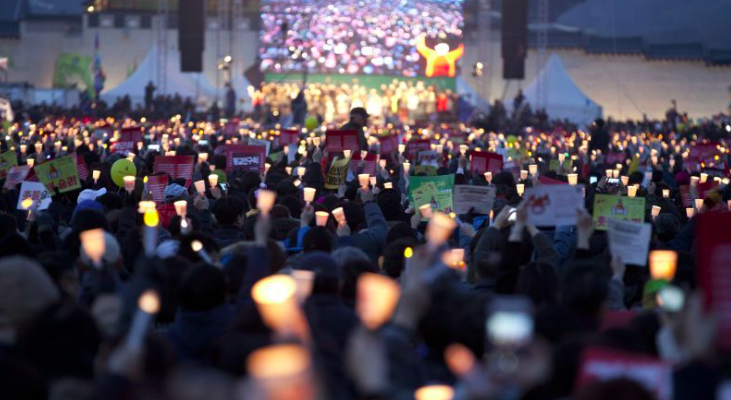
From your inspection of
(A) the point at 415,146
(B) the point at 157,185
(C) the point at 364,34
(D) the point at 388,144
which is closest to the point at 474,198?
(B) the point at 157,185

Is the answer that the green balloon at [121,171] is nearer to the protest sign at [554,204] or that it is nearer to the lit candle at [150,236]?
the protest sign at [554,204]

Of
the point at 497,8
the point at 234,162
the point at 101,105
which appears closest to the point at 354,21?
the point at 497,8

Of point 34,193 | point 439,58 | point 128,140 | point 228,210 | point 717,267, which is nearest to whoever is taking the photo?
point 717,267

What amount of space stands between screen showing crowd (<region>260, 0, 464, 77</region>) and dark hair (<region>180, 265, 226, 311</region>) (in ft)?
186

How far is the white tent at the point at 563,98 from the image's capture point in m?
45.6

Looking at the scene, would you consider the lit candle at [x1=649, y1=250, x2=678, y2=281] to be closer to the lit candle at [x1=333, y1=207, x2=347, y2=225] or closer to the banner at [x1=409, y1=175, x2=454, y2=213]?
the lit candle at [x1=333, y1=207, x2=347, y2=225]

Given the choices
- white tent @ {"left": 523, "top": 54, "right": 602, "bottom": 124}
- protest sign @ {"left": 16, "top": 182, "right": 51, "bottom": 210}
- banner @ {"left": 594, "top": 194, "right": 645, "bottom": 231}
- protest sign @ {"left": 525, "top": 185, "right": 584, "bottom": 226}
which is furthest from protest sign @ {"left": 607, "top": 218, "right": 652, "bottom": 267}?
white tent @ {"left": 523, "top": 54, "right": 602, "bottom": 124}

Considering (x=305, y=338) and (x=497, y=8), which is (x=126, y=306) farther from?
(x=497, y=8)

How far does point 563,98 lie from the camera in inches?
1815

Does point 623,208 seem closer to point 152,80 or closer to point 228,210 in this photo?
point 228,210

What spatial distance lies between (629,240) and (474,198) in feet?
11.6

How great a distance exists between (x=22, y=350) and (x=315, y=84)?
195ft

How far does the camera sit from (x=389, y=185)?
11406 mm

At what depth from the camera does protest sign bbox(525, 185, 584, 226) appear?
7887 millimetres
